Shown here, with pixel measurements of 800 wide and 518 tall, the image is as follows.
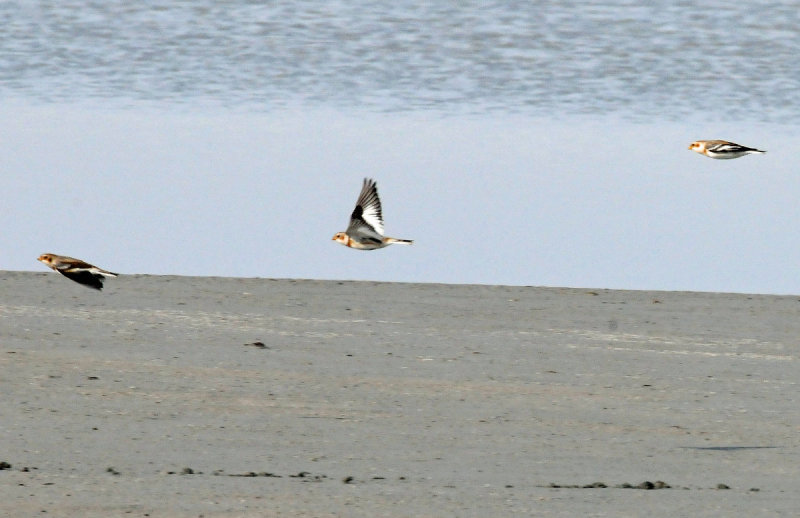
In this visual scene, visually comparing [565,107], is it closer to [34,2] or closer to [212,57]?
[212,57]

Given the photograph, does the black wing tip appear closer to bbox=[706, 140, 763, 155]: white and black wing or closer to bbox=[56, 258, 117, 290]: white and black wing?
bbox=[56, 258, 117, 290]: white and black wing

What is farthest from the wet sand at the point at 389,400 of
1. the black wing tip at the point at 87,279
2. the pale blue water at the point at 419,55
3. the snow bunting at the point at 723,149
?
the pale blue water at the point at 419,55

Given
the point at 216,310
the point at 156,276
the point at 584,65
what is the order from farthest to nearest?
the point at 584,65
the point at 156,276
the point at 216,310

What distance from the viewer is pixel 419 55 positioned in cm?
2430

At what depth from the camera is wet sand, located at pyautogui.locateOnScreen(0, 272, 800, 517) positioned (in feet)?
26.0

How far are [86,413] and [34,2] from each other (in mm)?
23036

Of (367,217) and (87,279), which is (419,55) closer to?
(367,217)

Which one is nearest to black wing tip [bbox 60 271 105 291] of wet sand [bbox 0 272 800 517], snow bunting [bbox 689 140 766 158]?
wet sand [bbox 0 272 800 517]

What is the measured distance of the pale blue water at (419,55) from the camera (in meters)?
20.3

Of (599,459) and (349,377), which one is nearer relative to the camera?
(599,459)

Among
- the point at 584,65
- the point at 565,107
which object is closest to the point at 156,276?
the point at 565,107

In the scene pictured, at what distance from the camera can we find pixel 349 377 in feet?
32.6

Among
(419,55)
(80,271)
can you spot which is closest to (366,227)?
(80,271)

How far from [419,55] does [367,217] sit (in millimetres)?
13492
